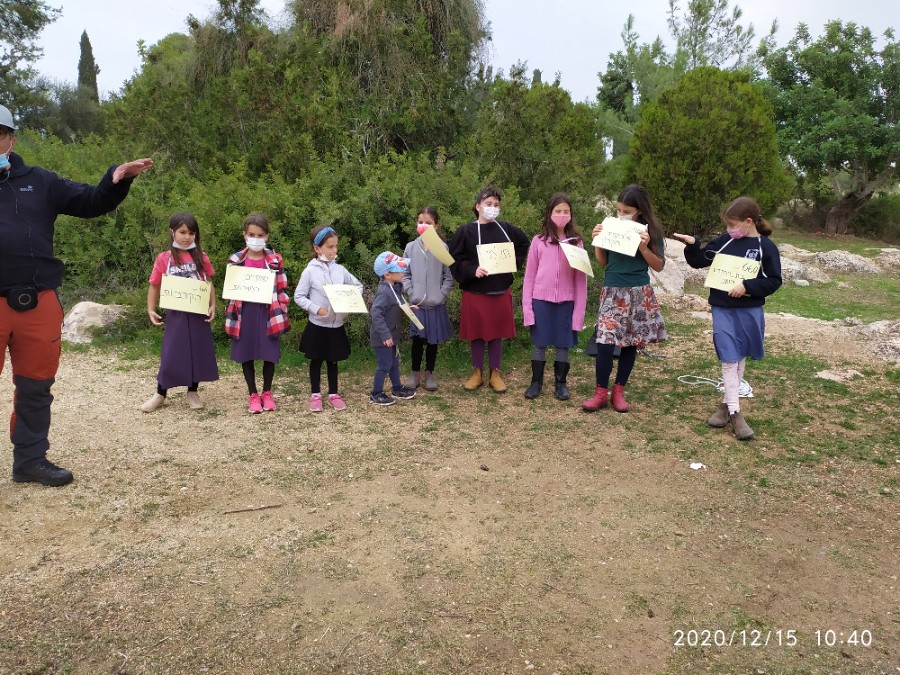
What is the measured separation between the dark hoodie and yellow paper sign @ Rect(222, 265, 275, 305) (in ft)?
4.37

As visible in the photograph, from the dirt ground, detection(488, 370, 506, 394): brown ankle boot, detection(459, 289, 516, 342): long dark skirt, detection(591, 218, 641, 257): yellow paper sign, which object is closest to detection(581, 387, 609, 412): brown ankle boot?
the dirt ground

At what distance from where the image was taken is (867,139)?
21203 millimetres

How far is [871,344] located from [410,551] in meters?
6.36

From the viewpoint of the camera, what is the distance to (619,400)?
537 cm

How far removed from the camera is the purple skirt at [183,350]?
17.0 ft

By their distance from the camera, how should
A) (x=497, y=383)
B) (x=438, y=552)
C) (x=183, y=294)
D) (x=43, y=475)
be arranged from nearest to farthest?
(x=438, y=552) < (x=43, y=475) < (x=183, y=294) < (x=497, y=383)

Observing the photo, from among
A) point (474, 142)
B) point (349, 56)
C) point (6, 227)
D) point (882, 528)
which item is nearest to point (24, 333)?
point (6, 227)

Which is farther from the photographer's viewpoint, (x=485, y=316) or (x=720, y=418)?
(x=485, y=316)

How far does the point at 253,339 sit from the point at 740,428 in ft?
12.2

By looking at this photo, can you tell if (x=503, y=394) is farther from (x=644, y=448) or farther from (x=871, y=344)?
(x=871, y=344)

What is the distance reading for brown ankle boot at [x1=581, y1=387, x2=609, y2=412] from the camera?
530 cm

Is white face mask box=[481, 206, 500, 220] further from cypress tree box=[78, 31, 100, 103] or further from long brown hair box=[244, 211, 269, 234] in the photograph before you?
cypress tree box=[78, 31, 100, 103]

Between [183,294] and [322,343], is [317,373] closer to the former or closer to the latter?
[322,343]

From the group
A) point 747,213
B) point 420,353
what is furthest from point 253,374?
point 747,213
